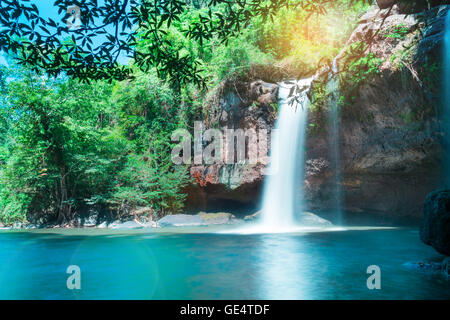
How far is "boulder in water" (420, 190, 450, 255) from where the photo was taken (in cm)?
473

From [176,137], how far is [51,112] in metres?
5.67

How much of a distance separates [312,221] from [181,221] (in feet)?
17.8

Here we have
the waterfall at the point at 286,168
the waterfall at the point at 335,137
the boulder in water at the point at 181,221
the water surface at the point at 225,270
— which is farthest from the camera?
the boulder in water at the point at 181,221

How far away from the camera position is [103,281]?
4.56m

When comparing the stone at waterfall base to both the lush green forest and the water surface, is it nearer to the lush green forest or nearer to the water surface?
the lush green forest

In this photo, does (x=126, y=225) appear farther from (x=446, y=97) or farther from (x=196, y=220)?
(x=446, y=97)

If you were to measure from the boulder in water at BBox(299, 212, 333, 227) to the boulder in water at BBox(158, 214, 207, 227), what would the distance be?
163 inches

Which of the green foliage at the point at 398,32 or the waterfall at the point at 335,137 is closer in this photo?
the green foliage at the point at 398,32

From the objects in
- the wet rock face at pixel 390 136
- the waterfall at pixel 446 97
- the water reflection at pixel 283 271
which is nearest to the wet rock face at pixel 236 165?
the wet rock face at pixel 390 136

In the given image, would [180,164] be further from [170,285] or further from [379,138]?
[170,285]

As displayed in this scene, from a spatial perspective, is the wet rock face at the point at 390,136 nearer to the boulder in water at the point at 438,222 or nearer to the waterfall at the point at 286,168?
the waterfall at the point at 286,168

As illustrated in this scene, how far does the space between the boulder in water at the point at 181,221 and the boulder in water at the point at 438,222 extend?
399 inches

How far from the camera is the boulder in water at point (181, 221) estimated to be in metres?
14.2

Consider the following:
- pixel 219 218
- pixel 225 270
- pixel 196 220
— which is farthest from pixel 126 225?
pixel 225 270
